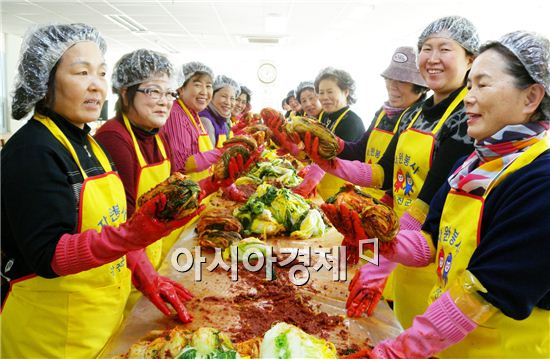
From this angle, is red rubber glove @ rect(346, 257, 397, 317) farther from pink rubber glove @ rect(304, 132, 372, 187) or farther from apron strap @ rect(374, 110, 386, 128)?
apron strap @ rect(374, 110, 386, 128)

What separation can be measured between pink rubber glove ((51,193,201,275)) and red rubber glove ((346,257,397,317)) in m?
0.89

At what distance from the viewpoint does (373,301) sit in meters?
1.89

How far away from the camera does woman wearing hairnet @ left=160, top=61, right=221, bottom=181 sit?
377 cm

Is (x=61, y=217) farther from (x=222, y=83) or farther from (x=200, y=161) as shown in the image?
(x=222, y=83)

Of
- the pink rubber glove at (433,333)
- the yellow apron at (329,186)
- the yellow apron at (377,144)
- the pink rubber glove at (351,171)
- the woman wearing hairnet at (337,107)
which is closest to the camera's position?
the pink rubber glove at (433,333)

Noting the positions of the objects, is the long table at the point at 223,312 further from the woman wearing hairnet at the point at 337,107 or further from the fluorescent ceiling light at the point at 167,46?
the fluorescent ceiling light at the point at 167,46

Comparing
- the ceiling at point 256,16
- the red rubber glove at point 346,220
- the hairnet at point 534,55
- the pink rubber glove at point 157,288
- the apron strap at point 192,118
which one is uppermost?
the ceiling at point 256,16

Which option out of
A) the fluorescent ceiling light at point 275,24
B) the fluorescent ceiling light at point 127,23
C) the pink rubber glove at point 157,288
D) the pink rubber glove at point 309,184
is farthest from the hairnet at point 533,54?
the fluorescent ceiling light at point 127,23

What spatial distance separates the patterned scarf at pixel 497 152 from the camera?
1.38m

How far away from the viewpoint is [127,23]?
10.5 meters

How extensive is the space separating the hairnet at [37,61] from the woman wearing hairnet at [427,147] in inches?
58.7

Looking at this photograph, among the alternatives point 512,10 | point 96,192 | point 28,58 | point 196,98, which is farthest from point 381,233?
point 512,10

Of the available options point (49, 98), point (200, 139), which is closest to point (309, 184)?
point (200, 139)

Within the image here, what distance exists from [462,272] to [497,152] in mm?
445
